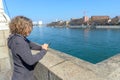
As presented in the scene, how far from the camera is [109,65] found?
2.56m

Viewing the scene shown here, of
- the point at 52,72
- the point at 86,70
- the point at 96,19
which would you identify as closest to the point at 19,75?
the point at 52,72

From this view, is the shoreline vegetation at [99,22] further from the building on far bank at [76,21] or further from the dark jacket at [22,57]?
the dark jacket at [22,57]

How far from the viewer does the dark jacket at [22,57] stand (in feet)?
6.42

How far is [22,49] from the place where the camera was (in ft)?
6.37

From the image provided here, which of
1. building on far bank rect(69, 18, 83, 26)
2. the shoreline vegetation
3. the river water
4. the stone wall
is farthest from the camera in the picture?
building on far bank rect(69, 18, 83, 26)

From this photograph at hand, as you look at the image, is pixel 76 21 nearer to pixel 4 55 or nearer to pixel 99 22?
pixel 99 22

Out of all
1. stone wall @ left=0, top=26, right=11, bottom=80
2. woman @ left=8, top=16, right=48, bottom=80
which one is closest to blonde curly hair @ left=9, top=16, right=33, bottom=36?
woman @ left=8, top=16, right=48, bottom=80

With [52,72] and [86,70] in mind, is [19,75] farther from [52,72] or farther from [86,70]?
[86,70]

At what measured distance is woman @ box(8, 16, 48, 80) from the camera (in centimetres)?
196

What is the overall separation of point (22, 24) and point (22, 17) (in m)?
0.10

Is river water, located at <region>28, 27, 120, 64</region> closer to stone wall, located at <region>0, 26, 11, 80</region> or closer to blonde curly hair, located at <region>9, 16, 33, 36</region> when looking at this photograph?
stone wall, located at <region>0, 26, 11, 80</region>

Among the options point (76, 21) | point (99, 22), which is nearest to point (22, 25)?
point (99, 22)

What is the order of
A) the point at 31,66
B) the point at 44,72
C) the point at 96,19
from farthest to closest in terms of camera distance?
1. the point at 96,19
2. the point at 44,72
3. the point at 31,66

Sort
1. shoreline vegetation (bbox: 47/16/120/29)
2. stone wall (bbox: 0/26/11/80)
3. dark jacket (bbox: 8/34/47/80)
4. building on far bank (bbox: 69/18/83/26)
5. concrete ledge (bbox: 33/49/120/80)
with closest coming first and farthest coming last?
dark jacket (bbox: 8/34/47/80), concrete ledge (bbox: 33/49/120/80), stone wall (bbox: 0/26/11/80), shoreline vegetation (bbox: 47/16/120/29), building on far bank (bbox: 69/18/83/26)
